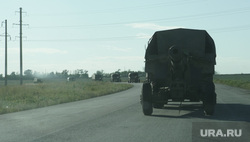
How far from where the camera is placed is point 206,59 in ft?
53.4

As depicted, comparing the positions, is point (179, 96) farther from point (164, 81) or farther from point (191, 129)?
Result: point (191, 129)

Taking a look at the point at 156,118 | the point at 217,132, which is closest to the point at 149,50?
the point at 156,118

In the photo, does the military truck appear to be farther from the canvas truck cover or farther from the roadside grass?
the roadside grass

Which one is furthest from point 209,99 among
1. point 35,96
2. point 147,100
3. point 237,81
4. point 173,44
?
point 237,81

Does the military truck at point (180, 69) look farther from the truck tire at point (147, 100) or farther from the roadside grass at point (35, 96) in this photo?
the roadside grass at point (35, 96)

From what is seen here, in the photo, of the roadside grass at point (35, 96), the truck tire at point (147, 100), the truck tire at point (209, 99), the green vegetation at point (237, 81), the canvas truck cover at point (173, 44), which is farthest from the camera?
the green vegetation at point (237, 81)

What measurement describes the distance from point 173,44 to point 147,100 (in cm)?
278

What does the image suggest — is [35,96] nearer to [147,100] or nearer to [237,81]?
[147,100]

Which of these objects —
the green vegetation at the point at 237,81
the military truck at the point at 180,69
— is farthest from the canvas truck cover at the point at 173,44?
the green vegetation at the point at 237,81

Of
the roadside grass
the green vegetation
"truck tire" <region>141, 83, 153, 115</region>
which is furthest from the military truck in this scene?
the green vegetation

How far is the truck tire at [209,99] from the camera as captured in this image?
15.7 m

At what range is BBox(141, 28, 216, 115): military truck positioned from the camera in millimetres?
15773

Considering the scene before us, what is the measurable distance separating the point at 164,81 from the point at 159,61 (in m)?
0.83

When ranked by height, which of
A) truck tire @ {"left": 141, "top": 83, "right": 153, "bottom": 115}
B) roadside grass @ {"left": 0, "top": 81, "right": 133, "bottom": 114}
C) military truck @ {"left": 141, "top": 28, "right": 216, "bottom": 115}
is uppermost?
military truck @ {"left": 141, "top": 28, "right": 216, "bottom": 115}
